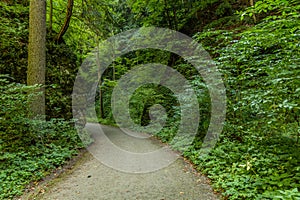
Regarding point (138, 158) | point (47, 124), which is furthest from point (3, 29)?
point (138, 158)

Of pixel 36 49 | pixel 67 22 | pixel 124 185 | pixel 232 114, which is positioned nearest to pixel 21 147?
pixel 36 49

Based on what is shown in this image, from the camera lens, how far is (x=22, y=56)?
7.62 meters

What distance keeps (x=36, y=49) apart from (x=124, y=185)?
487 cm

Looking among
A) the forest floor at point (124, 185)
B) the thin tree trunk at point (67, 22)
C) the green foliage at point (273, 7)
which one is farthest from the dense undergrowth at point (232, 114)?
the thin tree trunk at point (67, 22)

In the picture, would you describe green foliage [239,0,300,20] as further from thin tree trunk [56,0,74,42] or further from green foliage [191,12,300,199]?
thin tree trunk [56,0,74,42]

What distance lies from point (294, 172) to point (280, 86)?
1484 millimetres

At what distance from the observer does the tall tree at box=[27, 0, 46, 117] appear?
6.00m

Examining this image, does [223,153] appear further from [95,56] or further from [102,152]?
[95,56]

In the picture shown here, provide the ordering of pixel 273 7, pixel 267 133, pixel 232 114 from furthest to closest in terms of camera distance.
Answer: pixel 232 114 < pixel 267 133 < pixel 273 7

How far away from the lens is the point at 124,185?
167 inches

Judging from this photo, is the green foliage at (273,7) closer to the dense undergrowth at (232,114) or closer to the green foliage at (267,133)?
the dense undergrowth at (232,114)

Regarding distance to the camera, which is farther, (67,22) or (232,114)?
(67,22)

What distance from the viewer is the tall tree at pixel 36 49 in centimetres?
600

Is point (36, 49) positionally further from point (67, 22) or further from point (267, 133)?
point (267, 133)
